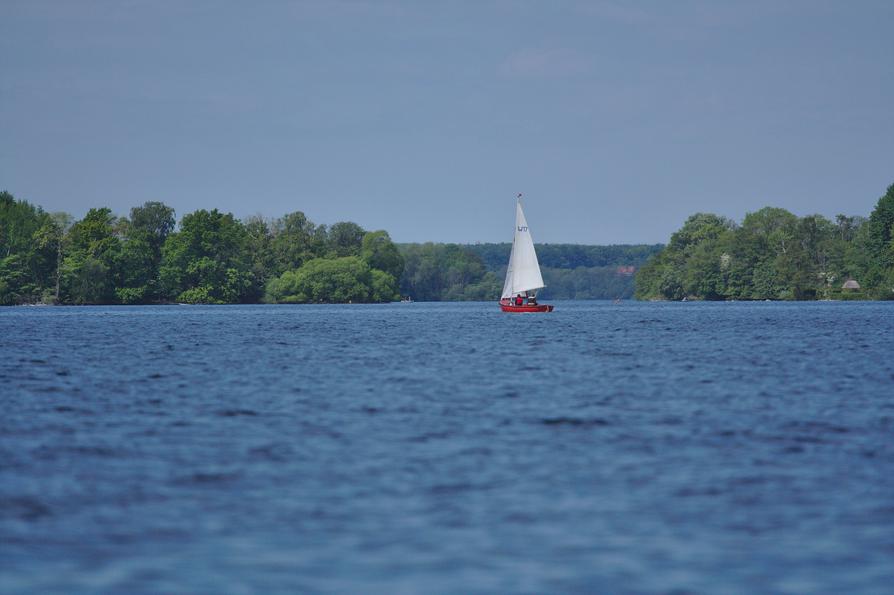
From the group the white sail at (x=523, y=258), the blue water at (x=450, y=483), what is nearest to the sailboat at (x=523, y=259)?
the white sail at (x=523, y=258)

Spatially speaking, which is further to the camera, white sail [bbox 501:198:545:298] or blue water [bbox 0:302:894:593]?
white sail [bbox 501:198:545:298]

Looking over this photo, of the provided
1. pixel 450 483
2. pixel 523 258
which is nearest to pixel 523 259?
pixel 523 258

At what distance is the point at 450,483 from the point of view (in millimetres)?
21250

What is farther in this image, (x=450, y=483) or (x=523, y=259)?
(x=523, y=259)

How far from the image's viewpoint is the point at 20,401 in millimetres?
36438

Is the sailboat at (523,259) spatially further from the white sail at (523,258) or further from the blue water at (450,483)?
the blue water at (450,483)

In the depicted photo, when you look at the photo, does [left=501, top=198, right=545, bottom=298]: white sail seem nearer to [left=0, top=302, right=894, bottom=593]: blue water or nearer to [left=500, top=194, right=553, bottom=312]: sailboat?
[left=500, top=194, right=553, bottom=312]: sailboat

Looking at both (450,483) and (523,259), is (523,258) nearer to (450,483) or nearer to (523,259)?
(523,259)

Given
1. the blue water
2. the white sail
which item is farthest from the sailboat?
the blue water

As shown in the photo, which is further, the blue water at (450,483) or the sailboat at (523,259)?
the sailboat at (523,259)

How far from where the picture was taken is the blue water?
602 inches

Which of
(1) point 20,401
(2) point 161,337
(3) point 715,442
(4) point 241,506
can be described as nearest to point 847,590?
(4) point 241,506

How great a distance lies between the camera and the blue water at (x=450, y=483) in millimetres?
15289

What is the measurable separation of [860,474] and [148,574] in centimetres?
1382
